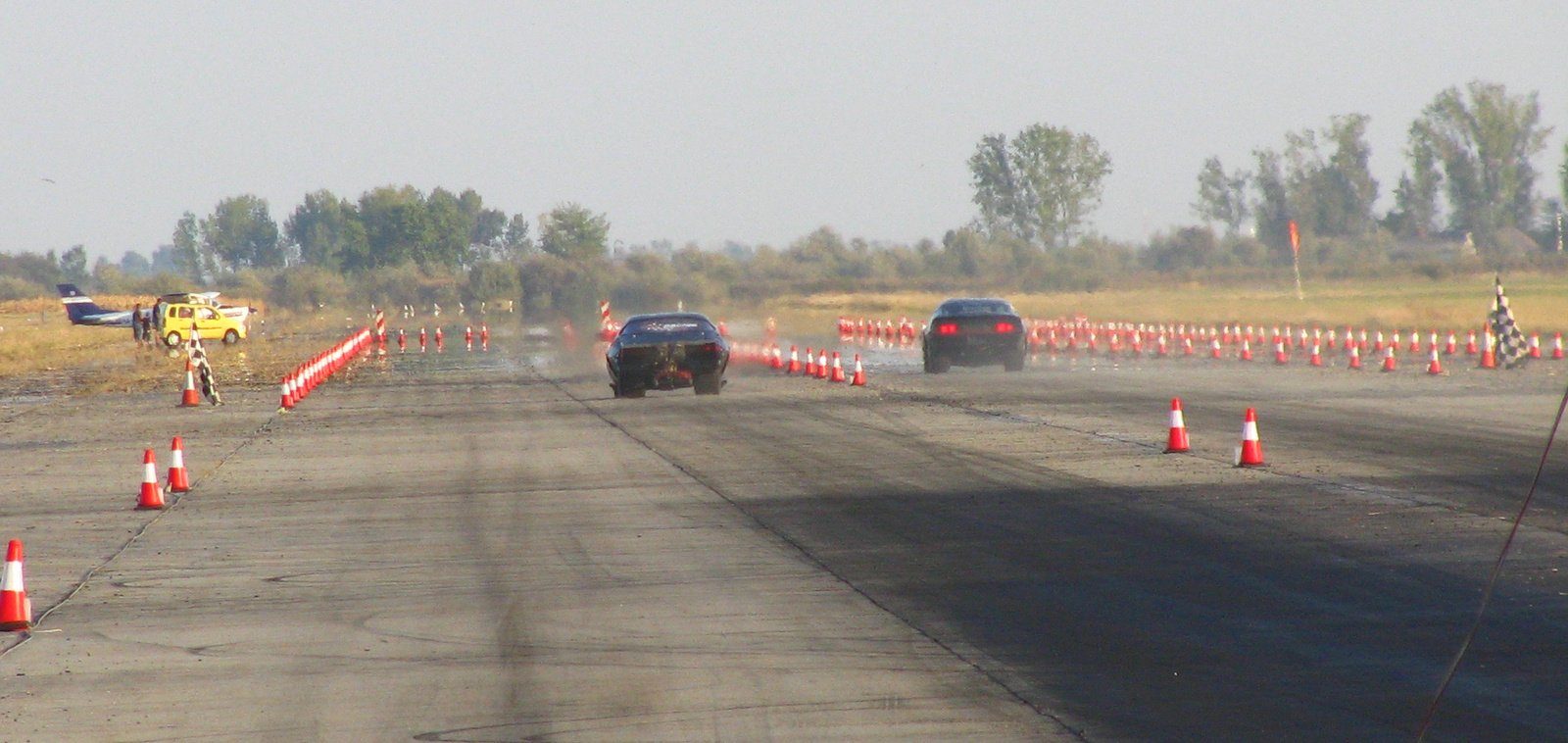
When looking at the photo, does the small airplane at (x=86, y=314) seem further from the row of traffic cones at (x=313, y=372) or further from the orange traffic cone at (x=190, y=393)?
the orange traffic cone at (x=190, y=393)

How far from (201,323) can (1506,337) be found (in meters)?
42.2

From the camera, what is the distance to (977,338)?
1307 inches

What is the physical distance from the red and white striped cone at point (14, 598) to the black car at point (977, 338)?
81.5 feet

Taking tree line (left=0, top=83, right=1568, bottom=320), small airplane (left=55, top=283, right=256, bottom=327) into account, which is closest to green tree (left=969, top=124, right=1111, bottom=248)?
tree line (left=0, top=83, right=1568, bottom=320)

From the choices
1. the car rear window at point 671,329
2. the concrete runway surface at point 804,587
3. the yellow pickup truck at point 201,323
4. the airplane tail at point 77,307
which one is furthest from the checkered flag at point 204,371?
the airplane tail at point 77,307

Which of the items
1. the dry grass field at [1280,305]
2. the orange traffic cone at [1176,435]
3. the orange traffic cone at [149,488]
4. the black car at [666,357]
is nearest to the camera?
the orange traffic cone at [149,488]

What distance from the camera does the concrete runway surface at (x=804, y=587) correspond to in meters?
7.18

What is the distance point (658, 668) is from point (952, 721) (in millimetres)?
1653

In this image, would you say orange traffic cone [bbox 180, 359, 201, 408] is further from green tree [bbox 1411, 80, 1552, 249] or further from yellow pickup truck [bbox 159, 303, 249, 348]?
yellow pickup truck [bbox 159, 303, 249, 348]

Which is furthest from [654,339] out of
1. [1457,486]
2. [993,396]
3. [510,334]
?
[510,334]

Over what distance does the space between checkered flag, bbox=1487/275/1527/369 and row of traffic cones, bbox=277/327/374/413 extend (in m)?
20.1

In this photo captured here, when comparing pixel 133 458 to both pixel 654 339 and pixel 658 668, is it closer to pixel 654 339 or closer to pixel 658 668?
pixel 654 339

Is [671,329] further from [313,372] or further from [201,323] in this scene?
[201,323]

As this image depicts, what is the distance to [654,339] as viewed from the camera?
90.4 feet
